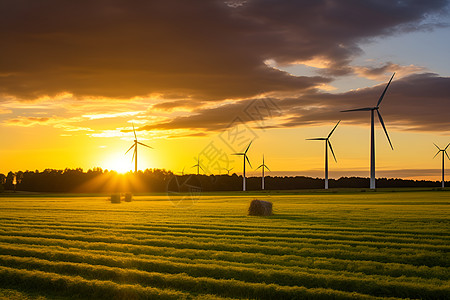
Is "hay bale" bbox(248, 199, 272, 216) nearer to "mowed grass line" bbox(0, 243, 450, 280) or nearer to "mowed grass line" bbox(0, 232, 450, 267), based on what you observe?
"mowed grass line" bbox(0, 232, 450, 267)

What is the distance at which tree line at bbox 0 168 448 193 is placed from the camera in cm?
14388

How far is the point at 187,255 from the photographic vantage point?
1827cm

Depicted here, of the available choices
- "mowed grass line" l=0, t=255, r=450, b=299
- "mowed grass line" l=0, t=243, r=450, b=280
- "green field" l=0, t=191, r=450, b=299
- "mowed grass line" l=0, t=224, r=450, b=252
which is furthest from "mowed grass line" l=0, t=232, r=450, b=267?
"mowed grass line" l=0, t=255, r=450, b=299

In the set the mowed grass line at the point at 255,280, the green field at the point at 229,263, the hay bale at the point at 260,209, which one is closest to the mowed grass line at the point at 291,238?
the green field at the point at 229,263

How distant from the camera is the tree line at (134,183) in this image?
144 metres

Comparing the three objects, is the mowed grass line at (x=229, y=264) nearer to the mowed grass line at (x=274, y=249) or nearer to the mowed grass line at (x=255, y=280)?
the mowed grass line at (x=255, y=280)

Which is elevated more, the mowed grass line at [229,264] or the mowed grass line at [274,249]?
the mowed grass line at [274,249]

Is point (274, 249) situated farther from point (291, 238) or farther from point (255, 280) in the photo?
point (255, 280)

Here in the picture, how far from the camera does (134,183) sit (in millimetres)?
143875

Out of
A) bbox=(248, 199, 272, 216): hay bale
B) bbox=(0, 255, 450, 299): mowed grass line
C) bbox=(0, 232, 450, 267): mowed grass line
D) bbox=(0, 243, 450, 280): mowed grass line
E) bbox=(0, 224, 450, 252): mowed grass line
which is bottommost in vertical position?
bbox=(0, 255, 450, 299): mowed grass line

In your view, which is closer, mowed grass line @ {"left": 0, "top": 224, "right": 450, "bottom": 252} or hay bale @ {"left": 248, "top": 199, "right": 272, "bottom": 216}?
mowed grass line @ {"left": 0, "top": 224, "right": 450, "bottom": 252}

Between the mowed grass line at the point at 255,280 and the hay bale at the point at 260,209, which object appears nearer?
the mowed grass line at the point at 255,280

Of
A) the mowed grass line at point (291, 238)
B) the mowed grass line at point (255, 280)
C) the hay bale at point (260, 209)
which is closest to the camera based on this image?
the mowed grass line at point (255, 280)

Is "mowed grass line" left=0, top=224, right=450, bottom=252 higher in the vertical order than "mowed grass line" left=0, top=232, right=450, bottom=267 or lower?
higher
